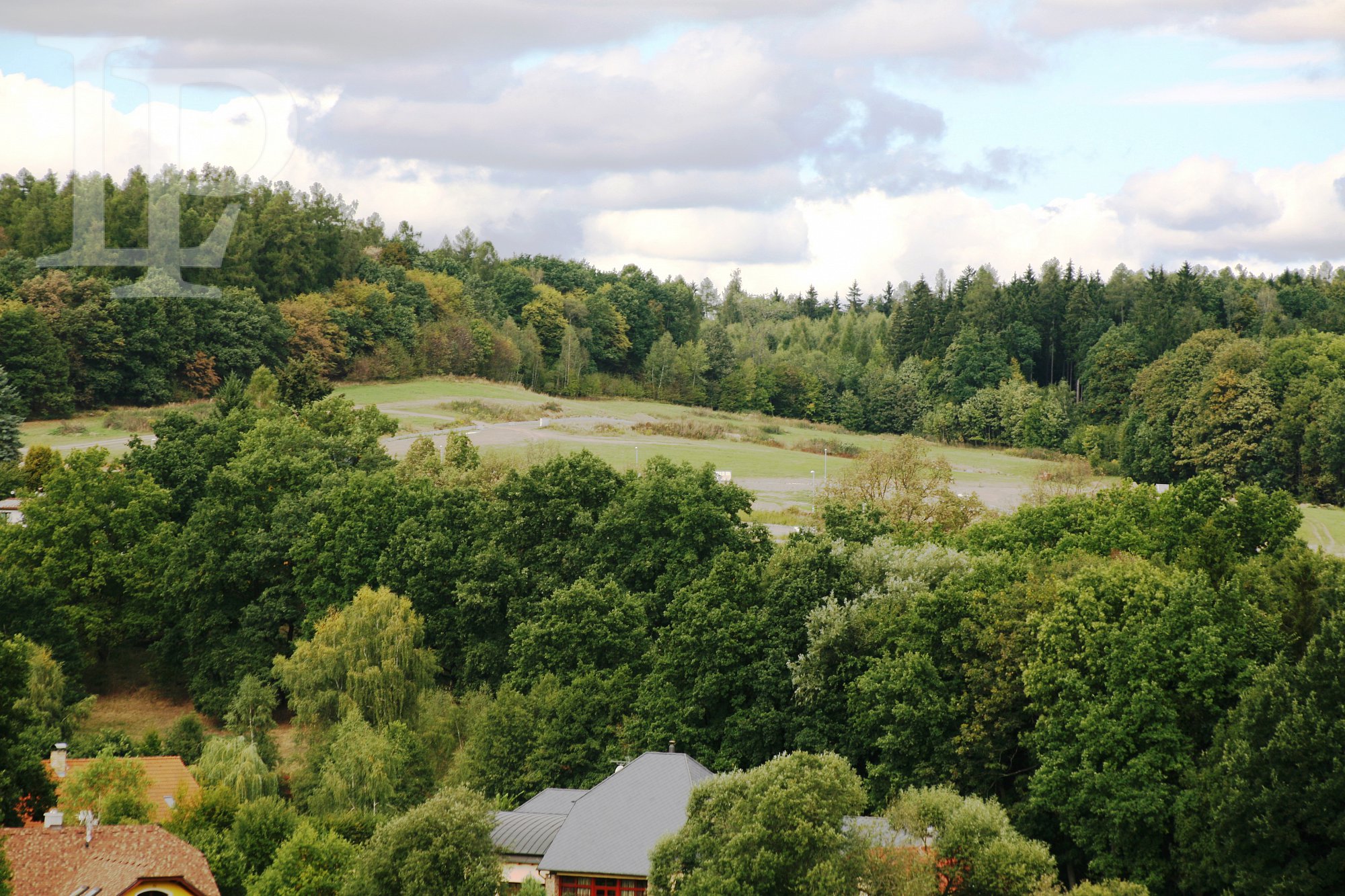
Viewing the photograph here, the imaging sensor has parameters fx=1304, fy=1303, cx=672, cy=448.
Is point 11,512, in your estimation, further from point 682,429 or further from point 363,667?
point 682,429

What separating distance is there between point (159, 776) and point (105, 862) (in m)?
10.9

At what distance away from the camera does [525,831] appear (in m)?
33.3

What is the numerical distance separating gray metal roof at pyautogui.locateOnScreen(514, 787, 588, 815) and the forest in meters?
1.90

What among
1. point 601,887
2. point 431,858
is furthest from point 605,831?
point 431,858

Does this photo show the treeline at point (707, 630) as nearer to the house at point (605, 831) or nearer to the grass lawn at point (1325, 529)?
the house at point (605, 831)

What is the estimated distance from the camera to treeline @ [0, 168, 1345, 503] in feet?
316

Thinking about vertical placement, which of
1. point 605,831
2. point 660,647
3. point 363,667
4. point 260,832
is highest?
point 660,647

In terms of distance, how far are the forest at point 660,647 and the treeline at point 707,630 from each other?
0.39 ft

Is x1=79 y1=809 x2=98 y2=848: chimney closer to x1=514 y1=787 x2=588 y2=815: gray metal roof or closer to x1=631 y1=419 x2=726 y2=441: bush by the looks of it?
x1=514 y1=787 x2=588 y2=815: gray metal roof

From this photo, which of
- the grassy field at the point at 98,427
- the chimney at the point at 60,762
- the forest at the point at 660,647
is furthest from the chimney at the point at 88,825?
the grassy field at the point at 98,427

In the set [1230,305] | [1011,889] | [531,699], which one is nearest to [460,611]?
[531,699]

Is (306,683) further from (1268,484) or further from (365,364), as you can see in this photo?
(1268,484)

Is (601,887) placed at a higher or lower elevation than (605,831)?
lower

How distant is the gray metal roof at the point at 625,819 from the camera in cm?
3105
